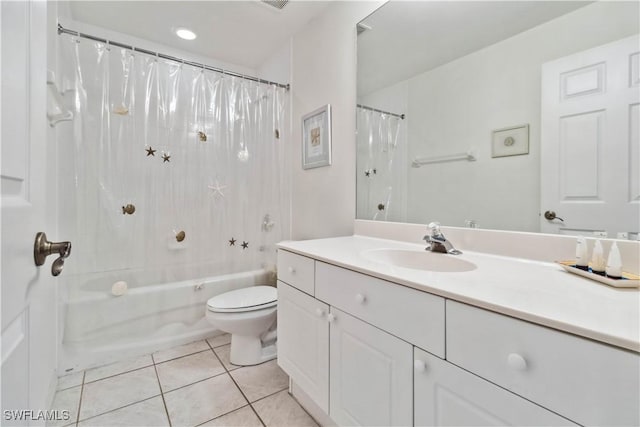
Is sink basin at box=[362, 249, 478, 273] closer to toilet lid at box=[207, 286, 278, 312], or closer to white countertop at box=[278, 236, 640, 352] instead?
white countertop at box=[278, 236, 640, 352]

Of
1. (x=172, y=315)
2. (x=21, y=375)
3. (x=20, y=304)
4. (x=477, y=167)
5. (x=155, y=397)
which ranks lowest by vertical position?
(x=155, y=397)

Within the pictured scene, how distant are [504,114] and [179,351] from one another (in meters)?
2.30

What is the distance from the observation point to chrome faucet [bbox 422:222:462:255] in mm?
1107

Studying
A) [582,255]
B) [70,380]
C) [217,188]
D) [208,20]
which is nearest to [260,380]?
[70,380]

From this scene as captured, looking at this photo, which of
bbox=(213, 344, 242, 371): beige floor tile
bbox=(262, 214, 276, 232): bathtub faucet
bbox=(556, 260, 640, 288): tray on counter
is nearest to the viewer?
bbox=(556, 260, 640, 288): tray on counter

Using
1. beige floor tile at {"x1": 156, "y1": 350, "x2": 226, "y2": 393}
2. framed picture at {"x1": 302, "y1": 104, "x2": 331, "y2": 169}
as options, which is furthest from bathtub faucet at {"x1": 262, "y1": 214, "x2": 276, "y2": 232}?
beige floor tile at {"x1": 156, "y1": 350, "x2": 226, "y2": 393}

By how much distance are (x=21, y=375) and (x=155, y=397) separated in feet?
4.00

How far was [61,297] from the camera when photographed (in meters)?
1.52

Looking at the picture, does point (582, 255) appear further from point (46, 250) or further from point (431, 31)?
point (46, 250)

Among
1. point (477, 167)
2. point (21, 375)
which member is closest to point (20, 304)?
point (21, 375)

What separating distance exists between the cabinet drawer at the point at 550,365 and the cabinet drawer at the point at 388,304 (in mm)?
48

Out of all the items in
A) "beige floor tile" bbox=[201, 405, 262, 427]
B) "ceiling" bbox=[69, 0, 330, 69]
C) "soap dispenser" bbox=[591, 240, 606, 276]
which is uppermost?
"ceiling" bbox=[69, 0, 330, 69]

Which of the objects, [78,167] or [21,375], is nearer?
[21,375]

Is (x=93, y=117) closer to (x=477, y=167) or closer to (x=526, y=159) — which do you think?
(x=477, y=167)
